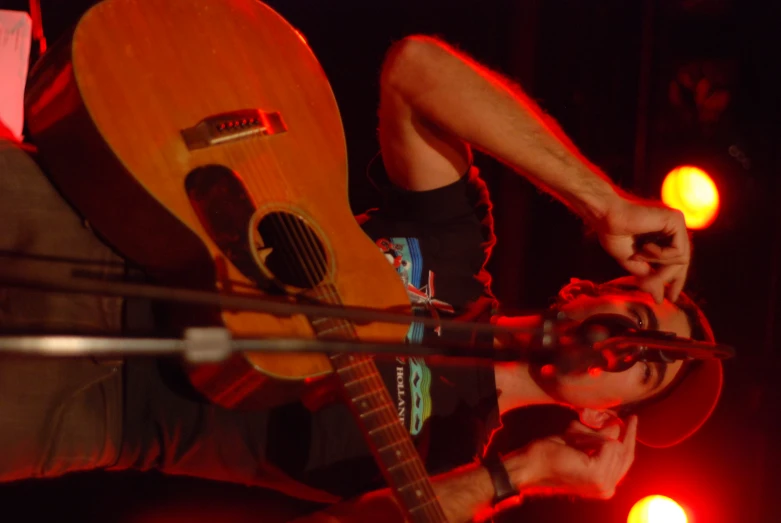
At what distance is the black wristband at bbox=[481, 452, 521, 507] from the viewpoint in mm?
1679

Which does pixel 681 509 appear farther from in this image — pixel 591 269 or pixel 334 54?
pixel 334 54

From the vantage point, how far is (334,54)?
9.30ft

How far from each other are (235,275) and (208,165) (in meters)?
0.23

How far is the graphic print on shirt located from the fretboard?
414 mm

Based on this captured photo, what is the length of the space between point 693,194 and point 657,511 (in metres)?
1.36

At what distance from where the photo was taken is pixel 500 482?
66.7 inches

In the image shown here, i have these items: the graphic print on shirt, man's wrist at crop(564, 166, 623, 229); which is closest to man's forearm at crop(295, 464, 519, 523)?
the graphic print on shirt

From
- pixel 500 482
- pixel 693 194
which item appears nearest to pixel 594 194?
pixel 500 482

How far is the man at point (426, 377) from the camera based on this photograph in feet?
4.25

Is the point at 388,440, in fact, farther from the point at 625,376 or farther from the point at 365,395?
the point at 625,376

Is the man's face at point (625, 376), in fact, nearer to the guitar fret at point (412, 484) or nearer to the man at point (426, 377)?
the man at point (426, 377)

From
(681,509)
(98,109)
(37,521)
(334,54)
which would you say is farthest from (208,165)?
(681,509)

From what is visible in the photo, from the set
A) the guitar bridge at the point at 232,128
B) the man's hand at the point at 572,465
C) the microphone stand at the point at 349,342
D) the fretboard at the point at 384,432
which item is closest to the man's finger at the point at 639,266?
the microphone stand at the point at 349,342

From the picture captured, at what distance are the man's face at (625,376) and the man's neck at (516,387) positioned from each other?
34 mm
